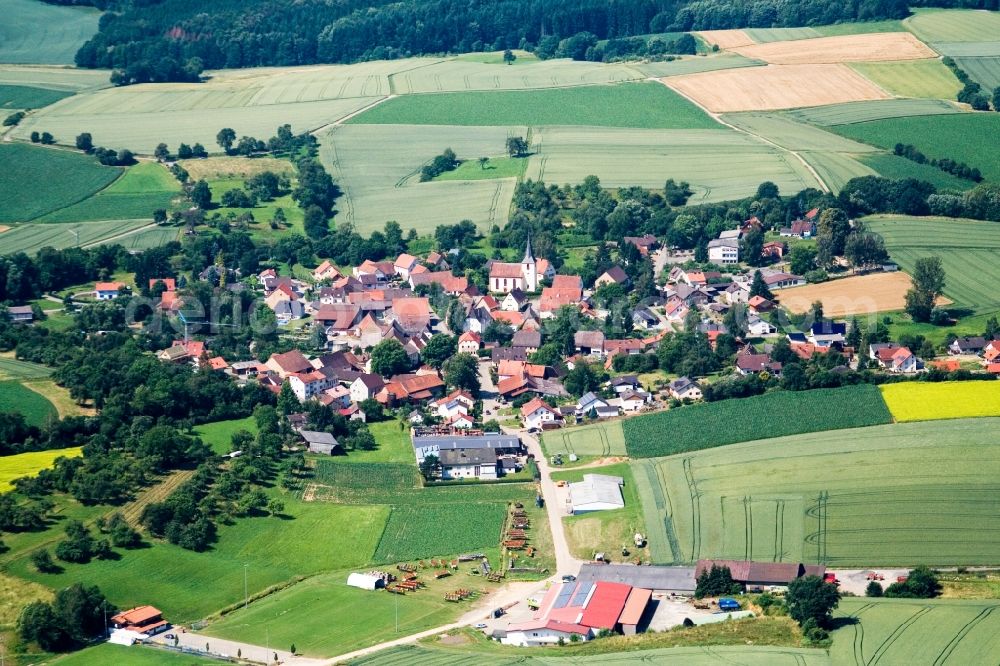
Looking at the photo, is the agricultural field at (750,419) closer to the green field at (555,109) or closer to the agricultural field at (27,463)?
the agricultural field at (27,463)

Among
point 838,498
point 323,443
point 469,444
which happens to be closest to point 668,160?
point 469,444

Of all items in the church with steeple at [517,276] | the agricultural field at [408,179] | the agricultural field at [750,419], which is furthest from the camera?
the agricultural field at [408,179]

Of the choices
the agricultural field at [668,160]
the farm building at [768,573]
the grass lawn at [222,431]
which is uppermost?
the agricultural field at [668,160]

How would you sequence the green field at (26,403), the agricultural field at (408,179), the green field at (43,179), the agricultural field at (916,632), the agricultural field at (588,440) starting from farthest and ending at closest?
the green field at (43,179)
the agricultural field at (408,179)
the green field at (26,403)
the agricultural field at (588,440)
the agricultural field at (916,632)

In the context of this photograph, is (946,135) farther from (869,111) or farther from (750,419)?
(750,419)

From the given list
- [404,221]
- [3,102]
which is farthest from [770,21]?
[3,102]

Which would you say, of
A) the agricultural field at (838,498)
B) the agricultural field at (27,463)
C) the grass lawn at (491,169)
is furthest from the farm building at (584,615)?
the grass lawn at (491,169)

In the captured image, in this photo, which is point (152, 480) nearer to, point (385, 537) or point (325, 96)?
point (385, 537)

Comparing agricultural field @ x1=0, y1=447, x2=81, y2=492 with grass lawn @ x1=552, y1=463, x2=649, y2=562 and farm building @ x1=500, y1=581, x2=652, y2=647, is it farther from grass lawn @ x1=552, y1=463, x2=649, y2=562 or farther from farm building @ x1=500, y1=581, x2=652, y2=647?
farm building @ x1=500, y1=581, x2=652, y2=647
